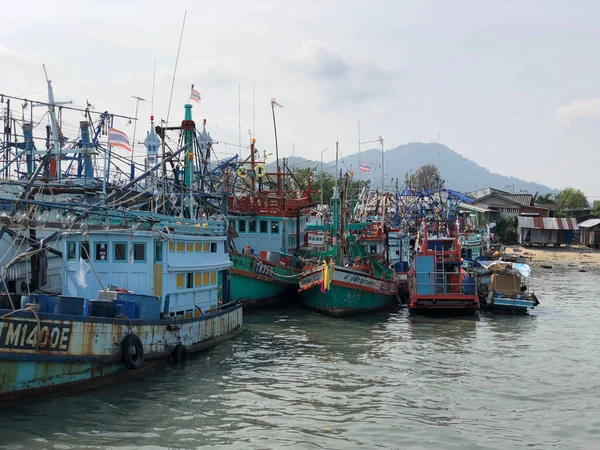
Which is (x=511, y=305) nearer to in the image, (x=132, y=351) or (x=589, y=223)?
(x=132, y=351)

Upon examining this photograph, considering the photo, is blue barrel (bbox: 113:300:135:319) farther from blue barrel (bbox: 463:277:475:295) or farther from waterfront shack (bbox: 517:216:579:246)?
waterfront shack (bbox: 517:216:579:246)

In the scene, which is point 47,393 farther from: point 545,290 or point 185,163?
point 545,290

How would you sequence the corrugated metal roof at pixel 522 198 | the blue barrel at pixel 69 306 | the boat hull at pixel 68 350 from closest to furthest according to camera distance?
the boat hull at pixel 68 350
the blue barrel at pixel 69 306
the corrugated metal roof at pixel 522 198

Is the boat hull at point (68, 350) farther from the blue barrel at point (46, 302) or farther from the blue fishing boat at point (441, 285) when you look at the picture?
the blue fishing boat at point (441, 285)

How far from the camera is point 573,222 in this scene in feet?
231

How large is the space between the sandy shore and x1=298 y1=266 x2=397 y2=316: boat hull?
36.0m

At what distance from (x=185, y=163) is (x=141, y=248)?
4659 millimetres

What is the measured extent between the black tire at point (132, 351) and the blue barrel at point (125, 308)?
603mm

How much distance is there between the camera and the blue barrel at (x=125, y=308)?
15.9 metres

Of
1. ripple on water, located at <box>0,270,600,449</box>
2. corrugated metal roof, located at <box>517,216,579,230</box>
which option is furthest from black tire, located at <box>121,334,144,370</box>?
corrugated metal roof, located at <box>517,216,579,230</box>

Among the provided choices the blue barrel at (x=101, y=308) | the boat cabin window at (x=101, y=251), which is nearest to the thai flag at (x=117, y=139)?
the boat cabin window at (x=101, y=251)

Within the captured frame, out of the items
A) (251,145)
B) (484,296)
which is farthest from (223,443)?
(251,145)

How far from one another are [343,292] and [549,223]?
49.5 meters

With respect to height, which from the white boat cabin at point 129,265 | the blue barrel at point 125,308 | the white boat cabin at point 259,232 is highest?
the white boat cabin at point 259,232
